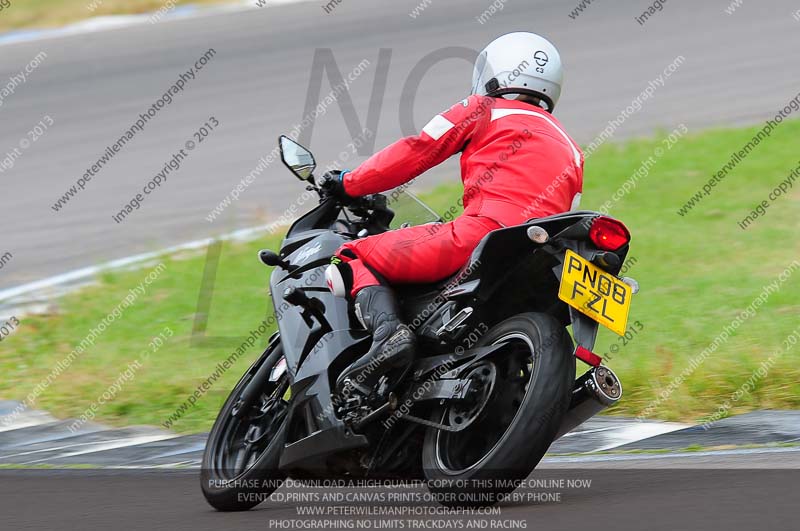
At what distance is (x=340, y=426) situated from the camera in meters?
5.33

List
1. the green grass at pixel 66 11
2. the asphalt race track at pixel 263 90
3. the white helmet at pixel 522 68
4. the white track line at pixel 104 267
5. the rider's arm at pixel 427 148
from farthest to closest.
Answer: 1. the green grass at pixel 66 11
2. the asphalt race track at pixel 263 90
3. the white track line at pixel 104 267
4. the white helmet at pixel 522 68
5. the rider's arm at pixel 427 148

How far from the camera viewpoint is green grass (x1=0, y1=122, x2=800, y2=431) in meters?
7.41

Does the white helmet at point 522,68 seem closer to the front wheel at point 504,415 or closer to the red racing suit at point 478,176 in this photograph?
the red racing suit at point 478,176

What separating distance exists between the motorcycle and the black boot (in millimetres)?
57

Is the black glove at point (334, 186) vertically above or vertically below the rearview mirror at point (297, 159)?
below

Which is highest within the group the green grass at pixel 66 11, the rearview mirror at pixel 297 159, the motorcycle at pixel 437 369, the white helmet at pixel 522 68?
the white helmet at pixel 522 68

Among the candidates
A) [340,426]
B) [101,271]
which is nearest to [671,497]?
[340,426]

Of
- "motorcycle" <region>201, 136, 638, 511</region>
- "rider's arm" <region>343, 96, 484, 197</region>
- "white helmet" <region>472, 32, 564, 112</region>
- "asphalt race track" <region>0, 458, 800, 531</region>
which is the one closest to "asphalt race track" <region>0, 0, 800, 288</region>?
"asphalt race track" <region>0, 458, 800, 531</region>

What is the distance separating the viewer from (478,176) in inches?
210

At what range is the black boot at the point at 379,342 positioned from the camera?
516 cm

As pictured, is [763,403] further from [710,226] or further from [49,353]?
[49,353]

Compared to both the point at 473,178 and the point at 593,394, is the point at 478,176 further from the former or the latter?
the point at 593,394

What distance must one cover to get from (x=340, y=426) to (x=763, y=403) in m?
2.55

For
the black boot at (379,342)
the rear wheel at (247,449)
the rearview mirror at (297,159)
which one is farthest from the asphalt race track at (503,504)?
the rearview mirror at (297,159)
